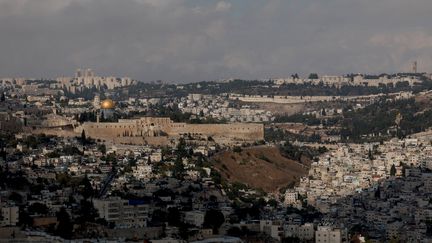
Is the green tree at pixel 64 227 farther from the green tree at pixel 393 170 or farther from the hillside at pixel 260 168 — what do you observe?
the green tree at pixel 393 170

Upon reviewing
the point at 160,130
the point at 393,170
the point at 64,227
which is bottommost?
the point at 393,170

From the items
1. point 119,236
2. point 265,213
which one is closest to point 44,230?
point 119,236

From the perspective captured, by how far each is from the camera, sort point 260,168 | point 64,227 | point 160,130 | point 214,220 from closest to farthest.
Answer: point 64,227, point 214,220, point 260,168, point 160,130

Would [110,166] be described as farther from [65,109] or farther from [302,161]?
[65,109]

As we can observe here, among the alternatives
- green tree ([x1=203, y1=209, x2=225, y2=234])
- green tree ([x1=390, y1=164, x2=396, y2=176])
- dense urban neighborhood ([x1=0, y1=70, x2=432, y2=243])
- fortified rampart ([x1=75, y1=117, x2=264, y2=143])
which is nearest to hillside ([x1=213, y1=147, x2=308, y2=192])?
dense urban neighborhood ([x1=0, y1=70, x2=432, y2=243])

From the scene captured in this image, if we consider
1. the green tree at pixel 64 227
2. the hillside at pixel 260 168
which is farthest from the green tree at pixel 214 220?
the hillside at pixel 260 168

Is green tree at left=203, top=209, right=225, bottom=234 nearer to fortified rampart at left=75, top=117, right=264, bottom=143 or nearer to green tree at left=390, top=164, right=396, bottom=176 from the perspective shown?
green tree at left=390, top=164, right=396, bottom=176

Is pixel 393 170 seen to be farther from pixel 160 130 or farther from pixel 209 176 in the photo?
pixel 160 130

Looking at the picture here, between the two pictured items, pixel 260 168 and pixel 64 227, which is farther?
pixel 260 168

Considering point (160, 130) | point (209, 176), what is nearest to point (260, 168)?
point (160, 130)
